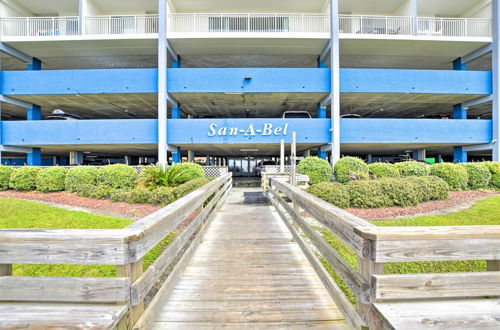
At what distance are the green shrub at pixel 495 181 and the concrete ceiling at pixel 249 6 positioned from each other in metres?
14.7

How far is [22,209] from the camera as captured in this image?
27.9ft

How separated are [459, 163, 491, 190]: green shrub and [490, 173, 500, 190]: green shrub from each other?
1.62 ft

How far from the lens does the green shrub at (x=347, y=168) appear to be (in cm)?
1316

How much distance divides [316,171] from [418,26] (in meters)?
13.9

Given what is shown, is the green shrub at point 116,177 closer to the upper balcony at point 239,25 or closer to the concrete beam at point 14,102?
the upper balcony at point 239,25

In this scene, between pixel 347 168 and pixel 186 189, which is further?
pixel 347 168

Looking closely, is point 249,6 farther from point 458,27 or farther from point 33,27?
point 33,27

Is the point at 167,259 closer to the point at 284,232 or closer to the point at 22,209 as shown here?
the point at 284,232

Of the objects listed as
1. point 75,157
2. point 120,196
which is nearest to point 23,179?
point 120,196

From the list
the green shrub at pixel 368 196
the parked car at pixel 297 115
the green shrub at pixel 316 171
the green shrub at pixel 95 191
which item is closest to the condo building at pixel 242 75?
the parked car at pixel 297 115

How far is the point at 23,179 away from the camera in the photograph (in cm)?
1232

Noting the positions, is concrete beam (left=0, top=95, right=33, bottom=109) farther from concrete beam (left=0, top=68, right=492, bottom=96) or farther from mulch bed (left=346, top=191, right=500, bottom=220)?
mulch bed (left=346, top=191, right=500, bottom=220)

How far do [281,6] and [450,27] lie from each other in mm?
12880

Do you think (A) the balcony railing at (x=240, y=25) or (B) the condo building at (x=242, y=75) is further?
(A) the balcony railing at (x=240, y=25)
